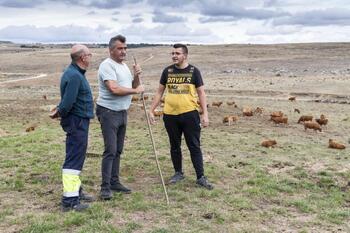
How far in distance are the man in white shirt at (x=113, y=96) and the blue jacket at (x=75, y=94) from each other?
0.41 meters

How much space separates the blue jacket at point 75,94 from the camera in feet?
24.2

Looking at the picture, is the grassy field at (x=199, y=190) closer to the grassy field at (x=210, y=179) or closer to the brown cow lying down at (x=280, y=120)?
the grassy field at (x=210, y=179)

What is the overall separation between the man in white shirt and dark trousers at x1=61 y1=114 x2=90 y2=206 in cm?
47

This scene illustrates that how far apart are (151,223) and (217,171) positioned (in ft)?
10.4

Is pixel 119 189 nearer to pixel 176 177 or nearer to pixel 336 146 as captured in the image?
pixel 176 177

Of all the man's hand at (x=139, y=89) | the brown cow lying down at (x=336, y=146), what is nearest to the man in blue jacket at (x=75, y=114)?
the man's hand at (x=139, y=89)

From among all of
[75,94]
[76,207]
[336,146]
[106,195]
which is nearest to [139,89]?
A: [75,94]

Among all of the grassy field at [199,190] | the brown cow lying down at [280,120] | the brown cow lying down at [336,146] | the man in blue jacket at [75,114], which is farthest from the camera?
the brown cow lying down at [280,120]

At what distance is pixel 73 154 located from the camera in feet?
25.1

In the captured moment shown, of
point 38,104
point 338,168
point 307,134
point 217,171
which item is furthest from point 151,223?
point 38,104

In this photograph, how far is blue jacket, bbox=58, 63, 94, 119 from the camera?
736 cm

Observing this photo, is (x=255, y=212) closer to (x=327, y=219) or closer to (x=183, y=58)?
(x=327, y=219)

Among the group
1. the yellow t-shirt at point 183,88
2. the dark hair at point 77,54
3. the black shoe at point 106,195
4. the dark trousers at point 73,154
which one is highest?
the dark hair at point 77,54

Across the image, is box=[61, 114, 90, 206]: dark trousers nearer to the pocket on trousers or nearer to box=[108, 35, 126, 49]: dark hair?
the pocket on trousers
